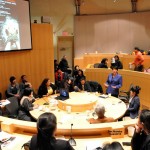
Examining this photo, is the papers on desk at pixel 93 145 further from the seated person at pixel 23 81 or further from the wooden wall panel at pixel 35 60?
the wooden wall panel at pixel 35 60

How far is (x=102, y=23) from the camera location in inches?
462

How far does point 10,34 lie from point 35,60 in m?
1.59

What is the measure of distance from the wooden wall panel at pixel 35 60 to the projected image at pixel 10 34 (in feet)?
0.92

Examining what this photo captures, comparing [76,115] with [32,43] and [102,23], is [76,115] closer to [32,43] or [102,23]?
[32,43]

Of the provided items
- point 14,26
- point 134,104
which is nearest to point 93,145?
point 134,104

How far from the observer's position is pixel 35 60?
8312 mm

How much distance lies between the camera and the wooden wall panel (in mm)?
7211

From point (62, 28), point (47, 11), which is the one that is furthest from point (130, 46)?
point (47, 11)

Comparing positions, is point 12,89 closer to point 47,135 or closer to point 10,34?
point 10,34

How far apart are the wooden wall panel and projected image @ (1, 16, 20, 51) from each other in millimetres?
279

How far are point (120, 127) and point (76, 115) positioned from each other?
4.98 ft

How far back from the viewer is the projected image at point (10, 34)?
685cm

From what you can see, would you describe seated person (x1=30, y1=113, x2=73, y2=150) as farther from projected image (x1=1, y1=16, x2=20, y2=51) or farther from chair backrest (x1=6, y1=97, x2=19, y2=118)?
projected image (x1=1, y1=16, x2=20, y2=51)

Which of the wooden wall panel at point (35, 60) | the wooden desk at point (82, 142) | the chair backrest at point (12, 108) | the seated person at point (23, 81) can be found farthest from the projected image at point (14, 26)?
the wooden desk at point (82, 142)
